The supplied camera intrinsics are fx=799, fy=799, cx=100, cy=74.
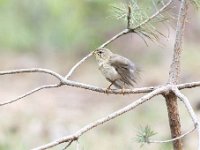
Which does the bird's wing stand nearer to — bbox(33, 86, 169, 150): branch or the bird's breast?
the bird's breast

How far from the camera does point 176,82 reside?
2236 mm

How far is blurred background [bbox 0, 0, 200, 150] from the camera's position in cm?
586

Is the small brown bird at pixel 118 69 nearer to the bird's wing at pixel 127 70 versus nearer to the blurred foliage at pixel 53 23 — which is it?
the bird's wing at pixel 127 70

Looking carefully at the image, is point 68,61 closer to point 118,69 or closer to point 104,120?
point 118,69

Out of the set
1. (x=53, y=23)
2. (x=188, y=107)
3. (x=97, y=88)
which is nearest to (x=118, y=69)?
(x=97, y=88)

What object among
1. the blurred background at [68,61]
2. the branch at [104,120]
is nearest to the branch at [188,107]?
the branch at [104,120]

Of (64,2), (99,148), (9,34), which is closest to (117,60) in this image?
(99,148)

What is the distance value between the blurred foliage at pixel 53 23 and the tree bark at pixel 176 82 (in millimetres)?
4729

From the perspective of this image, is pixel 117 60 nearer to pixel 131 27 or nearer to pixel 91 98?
pixel 131 27

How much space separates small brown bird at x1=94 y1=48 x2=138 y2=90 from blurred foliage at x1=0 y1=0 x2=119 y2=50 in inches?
183

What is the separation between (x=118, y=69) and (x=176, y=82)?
7.7 inches

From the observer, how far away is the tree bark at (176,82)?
222 centimetres

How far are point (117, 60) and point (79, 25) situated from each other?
5.11 meters

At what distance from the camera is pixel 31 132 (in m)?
5.56
